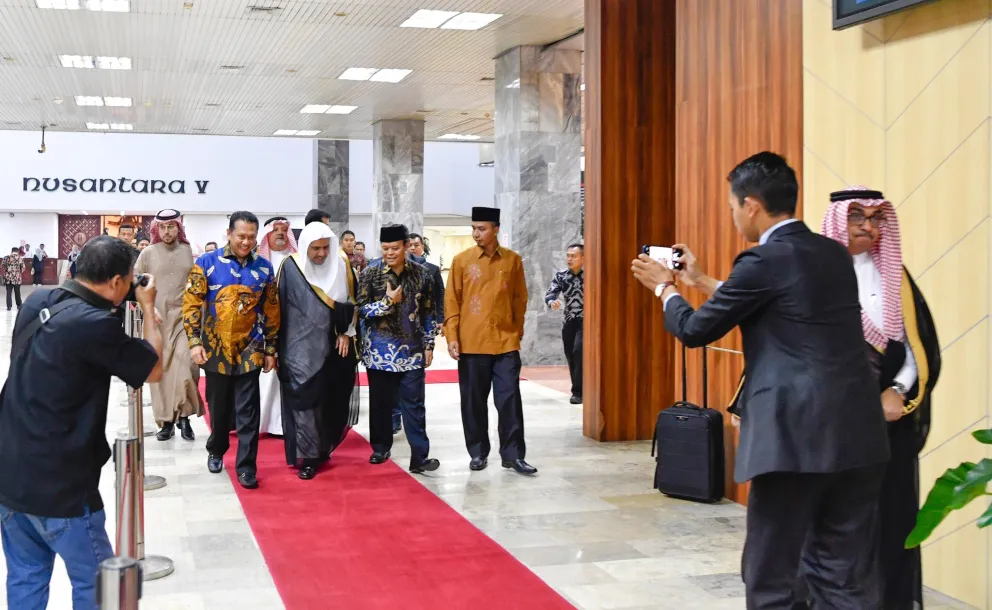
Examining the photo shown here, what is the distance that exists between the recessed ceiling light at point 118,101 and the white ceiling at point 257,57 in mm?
213

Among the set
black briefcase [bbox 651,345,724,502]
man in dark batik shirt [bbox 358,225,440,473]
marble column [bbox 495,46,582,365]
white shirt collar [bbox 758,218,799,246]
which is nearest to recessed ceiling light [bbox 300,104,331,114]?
marble column [bbox 495,46,582,365]

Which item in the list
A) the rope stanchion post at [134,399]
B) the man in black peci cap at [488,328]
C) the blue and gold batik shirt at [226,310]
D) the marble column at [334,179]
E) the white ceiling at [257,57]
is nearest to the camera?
the rope stanchion post at [134,399]

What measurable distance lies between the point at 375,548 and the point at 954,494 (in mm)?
2791

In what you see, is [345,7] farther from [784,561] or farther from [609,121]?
[784,561]

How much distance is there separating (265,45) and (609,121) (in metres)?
6.12

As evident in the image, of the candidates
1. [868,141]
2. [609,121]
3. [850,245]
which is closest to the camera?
[850,245]

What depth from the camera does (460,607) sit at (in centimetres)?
407

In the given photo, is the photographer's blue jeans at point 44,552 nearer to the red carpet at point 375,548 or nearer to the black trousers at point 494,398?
the red carpet at point 375,548

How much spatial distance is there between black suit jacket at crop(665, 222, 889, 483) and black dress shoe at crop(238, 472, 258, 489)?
13.0 feet

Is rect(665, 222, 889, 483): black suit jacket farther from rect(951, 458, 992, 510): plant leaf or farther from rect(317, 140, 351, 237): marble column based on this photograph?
rect(317, 140, 351, 237): marble column

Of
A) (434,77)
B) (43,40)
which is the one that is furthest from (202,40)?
(434,77)

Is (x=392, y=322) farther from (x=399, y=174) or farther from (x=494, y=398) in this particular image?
(x=399, y=174)

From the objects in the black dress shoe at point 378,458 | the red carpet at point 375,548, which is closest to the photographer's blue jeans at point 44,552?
the red carpet at point 375,548

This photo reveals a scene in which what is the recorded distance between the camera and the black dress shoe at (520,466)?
6.59 m
